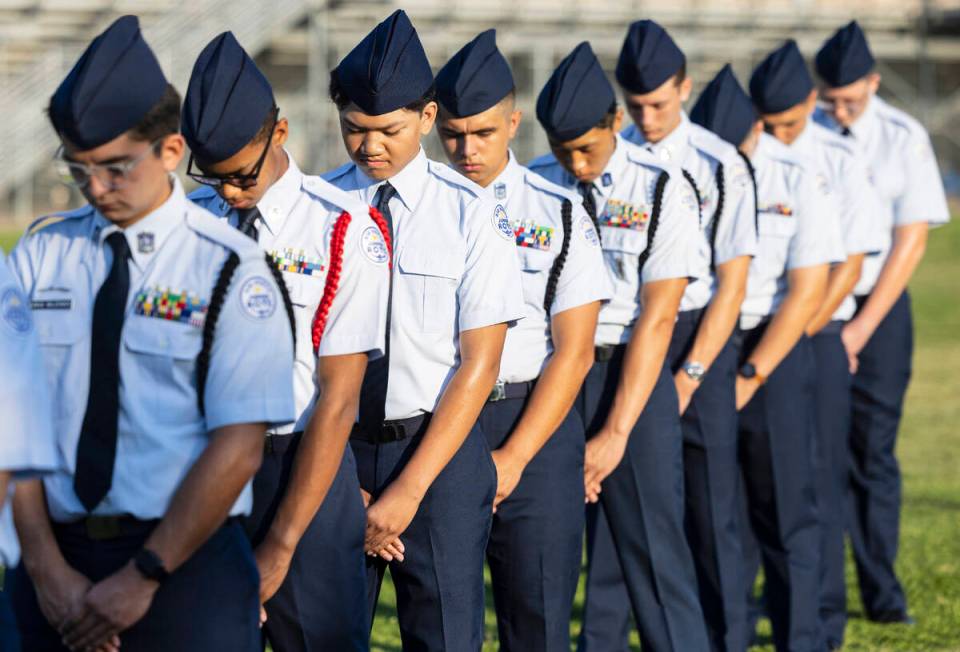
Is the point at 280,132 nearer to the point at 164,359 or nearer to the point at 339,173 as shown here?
the point at 339,173

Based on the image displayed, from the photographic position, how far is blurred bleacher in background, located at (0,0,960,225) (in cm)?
2212

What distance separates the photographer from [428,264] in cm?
362

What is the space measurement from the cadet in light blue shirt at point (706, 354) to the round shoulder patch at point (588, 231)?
0.95 meters

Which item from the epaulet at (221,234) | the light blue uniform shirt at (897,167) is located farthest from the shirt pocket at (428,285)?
the light blue uniform shirt at (897,167)

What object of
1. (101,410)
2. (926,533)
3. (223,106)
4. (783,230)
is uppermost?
(223,106)

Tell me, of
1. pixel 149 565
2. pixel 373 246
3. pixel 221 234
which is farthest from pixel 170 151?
pixel 149 565

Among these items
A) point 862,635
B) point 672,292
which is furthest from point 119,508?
point 862,635

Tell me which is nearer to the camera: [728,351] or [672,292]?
[672,292]

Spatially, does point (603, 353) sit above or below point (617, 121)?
below

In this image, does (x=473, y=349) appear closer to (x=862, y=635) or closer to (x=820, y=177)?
(x=820, y=177)

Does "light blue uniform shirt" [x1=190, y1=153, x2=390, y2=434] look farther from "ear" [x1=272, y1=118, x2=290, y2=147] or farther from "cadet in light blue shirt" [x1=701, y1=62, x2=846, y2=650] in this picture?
"cadet in light blue shirt" [x1=701, y1=62, x2=846, y2=650]

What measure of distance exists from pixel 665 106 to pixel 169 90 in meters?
2.80

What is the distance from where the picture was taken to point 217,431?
270 cm

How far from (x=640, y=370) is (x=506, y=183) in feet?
2.54
